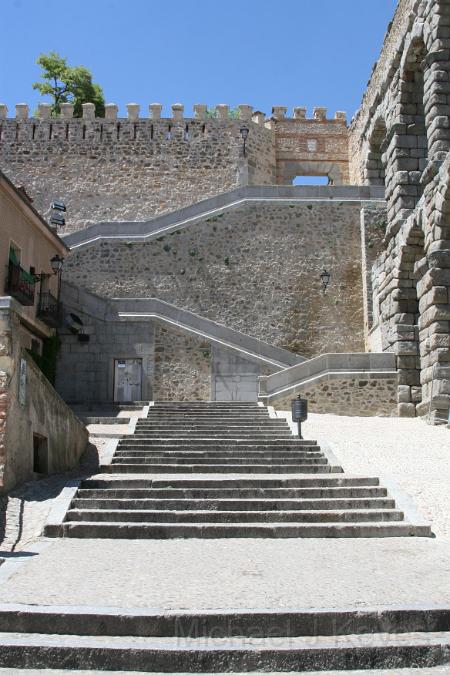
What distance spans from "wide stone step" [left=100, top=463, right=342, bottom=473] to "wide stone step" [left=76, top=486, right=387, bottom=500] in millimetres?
1342

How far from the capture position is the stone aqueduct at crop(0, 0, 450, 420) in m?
15.7

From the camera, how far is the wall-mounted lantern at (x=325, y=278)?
2202cm

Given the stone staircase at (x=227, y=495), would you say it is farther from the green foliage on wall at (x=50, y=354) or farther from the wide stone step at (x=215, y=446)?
the green foliage on wall at (x=50, y=354)

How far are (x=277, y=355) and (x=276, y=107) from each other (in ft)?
53.6

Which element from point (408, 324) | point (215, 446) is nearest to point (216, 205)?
point (408, 324)

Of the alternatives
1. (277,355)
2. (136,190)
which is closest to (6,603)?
(277,355)

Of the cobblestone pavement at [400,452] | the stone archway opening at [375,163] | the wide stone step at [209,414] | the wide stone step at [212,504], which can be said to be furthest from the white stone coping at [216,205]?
the wide stone step at [212,504]

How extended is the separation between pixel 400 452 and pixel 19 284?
1002 cm

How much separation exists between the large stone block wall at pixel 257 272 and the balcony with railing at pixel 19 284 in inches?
188

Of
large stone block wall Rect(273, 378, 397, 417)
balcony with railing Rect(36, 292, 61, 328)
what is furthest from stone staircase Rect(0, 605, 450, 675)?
balcony with railing Rect(36, 292, 61, 328)

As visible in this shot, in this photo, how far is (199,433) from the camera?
13.1 meters

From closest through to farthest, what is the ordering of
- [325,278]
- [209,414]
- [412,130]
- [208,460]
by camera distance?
1. [208,460]
2. [209,414]
3. [412,130]
4. [325,278]

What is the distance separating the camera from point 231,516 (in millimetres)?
7906

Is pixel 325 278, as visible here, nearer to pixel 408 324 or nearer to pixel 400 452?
pixel 408 324
